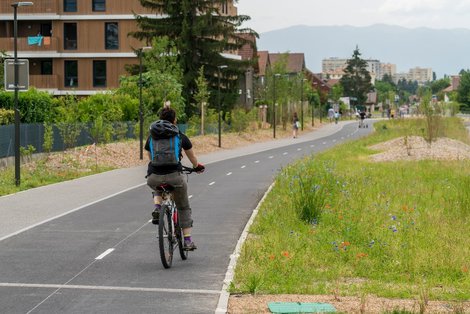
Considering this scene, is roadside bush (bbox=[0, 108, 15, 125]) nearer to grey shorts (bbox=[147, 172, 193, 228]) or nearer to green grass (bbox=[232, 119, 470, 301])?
green grass (bbox=[232, 119, 470, 301])

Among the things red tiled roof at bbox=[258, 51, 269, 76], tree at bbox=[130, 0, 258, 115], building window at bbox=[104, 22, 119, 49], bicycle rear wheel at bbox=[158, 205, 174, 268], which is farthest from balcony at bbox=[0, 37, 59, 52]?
red tiled roof at bbox=[258, 51, 269, 76]

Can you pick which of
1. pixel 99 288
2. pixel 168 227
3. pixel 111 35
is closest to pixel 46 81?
pixel 111 35

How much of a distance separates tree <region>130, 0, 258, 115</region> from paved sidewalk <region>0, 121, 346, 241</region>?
24255mm

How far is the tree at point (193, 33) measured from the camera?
51.3 m

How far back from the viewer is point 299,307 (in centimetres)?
759

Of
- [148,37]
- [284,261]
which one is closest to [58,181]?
[284,261]

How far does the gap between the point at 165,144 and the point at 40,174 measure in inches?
617

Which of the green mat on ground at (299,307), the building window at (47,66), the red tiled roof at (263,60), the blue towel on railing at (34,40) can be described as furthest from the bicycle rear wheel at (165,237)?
the red tiled roof at (263,60)

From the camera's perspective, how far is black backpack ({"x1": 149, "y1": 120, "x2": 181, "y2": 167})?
32.2ft

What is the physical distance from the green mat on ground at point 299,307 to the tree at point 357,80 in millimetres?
163202

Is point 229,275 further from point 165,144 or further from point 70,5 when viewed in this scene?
point 70,5

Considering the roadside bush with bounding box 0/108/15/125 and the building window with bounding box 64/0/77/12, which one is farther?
the building window with bounding box 64/0/77/12

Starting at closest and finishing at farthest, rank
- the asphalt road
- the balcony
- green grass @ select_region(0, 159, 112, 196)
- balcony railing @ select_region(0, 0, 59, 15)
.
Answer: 1. the asphalt road
2. green grass @ select_region(0, 159, 112, 196)
3. the balcony
4. balcony railing @ select_region(0, 0, 59, 15)

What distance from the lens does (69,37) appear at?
60.2 meters
